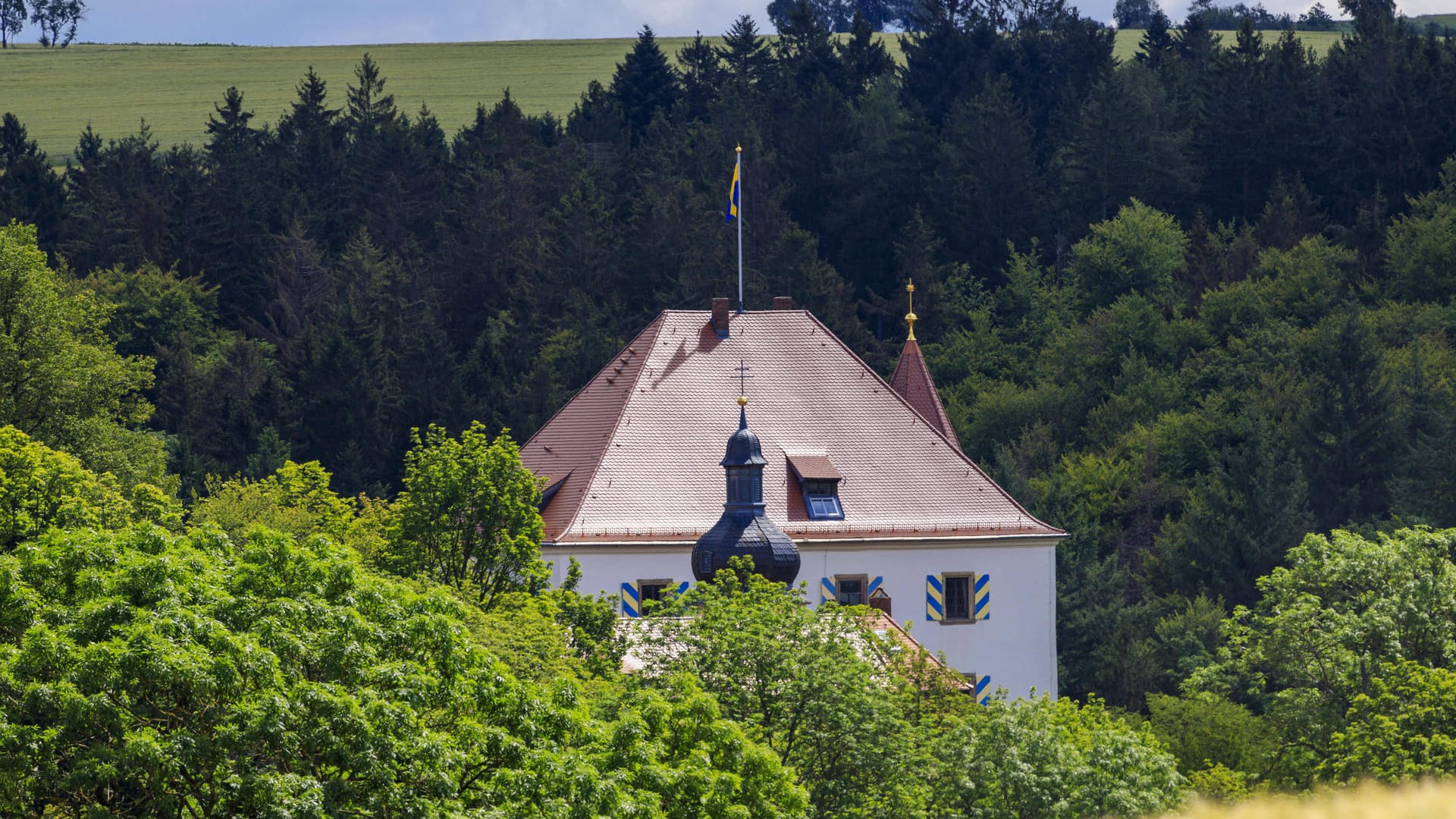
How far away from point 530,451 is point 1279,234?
60.8m

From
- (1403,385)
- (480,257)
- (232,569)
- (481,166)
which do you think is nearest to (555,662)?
(232,569)

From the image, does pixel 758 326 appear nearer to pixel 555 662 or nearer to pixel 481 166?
pixel 555 662

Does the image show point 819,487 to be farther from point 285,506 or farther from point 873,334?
point 873,334

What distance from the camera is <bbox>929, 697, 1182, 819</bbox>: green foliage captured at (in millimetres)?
38188

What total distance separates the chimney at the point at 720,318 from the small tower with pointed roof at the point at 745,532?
690 centimetres

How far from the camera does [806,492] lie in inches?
2350

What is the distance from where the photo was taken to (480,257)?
114562 mm

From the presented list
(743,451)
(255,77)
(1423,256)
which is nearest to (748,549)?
(743,451)

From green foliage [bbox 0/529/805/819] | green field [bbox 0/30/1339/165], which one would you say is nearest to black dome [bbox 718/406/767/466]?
green foliage [bbox 0/529/805/819]

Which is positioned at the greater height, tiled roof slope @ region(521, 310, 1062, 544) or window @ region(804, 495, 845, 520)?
tiled roof slope @ region(521, 310, 1062, 544)

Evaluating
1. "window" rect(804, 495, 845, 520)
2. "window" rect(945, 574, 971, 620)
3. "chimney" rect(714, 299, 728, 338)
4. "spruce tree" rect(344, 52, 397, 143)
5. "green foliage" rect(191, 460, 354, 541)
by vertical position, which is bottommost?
"window" rect(945, 574, 971, 620)

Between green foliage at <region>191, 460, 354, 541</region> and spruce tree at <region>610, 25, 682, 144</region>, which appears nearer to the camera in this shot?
green foliage at <region>191, 460, 354, 541</region>

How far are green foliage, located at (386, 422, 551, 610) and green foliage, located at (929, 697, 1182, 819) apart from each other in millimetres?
10971

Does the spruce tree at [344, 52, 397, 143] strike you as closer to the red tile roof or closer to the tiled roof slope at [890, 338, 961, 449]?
the tiled roof slope at [890, 338, 961, 449]
